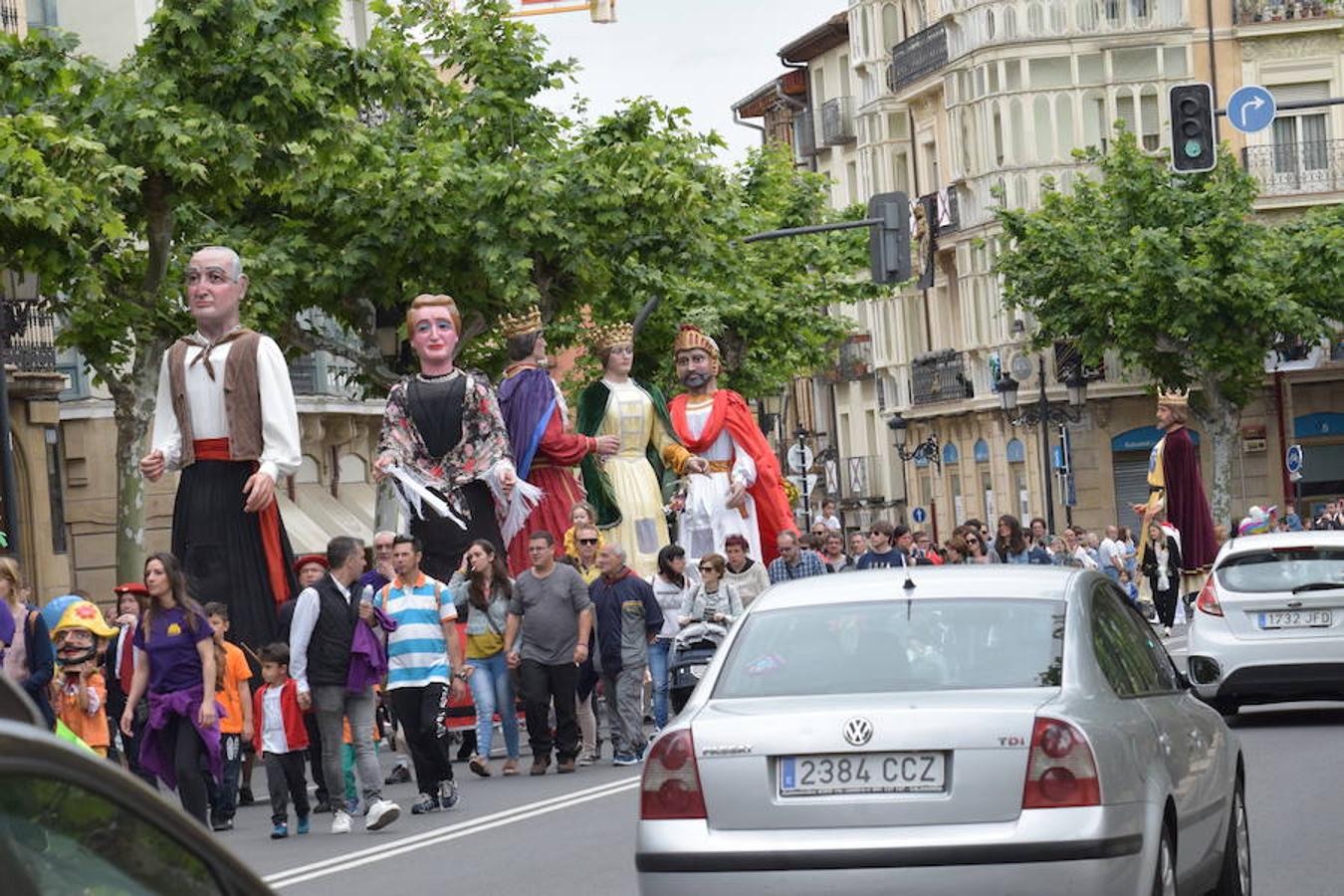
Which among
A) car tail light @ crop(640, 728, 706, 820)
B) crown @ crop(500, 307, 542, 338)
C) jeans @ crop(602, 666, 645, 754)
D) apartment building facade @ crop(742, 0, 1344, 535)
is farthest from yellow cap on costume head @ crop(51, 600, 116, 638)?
apartment building facade @ crop(742, 0, 1344, 535)

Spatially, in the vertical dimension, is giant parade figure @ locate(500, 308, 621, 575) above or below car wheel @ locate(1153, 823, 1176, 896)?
above

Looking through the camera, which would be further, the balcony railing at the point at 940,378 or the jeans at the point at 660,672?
the balcony railing at the point at 940,378

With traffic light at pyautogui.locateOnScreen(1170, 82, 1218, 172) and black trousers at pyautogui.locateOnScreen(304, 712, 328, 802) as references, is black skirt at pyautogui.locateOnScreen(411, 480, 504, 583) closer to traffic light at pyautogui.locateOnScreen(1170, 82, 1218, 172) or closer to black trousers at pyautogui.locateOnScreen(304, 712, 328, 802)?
black trousers at pyautogui.locateOnScreen(304, 712, 328, 802)

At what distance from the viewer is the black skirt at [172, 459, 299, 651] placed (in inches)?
618

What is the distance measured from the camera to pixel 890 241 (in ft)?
129

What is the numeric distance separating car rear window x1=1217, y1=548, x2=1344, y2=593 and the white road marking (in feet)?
14.9

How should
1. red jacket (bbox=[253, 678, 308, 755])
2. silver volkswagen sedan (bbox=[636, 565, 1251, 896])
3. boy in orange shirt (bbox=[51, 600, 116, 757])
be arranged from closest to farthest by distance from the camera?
silver volkswagen sedan (bbox=[636, 565, 1251, 896])
boy in orange shirt (bbox=[51, 600, 116, 757])
red jacket (bbox=[253, 678, 308, 755])

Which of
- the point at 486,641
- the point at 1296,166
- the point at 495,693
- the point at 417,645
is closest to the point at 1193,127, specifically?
the point at 495,693

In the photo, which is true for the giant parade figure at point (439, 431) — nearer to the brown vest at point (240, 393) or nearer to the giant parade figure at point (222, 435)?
the giant parade figure at point (222, 435)

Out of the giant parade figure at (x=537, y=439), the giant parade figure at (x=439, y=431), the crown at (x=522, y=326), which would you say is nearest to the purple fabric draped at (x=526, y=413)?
the giant parade figure at (x=537, y=439)

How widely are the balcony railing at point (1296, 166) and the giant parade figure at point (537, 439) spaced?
5002cm

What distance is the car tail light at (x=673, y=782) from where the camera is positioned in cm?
882

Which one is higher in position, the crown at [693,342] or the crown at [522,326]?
the crown at [522,326]

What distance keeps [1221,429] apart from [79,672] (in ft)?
169
